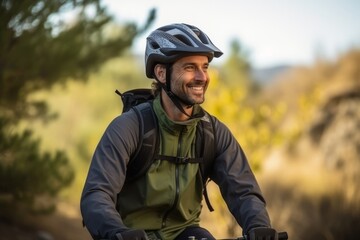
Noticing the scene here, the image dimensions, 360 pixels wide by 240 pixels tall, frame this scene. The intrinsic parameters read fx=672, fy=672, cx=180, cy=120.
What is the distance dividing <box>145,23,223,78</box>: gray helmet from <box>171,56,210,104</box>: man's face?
5cm

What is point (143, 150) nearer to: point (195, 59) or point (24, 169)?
point (195, 59)

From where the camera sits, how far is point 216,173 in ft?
12.6

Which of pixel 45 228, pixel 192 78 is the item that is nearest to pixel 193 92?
pixel 192 78

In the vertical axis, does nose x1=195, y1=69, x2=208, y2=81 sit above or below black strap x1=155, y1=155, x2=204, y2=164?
above

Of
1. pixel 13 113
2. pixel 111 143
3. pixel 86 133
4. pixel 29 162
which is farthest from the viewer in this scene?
pixel 86 133

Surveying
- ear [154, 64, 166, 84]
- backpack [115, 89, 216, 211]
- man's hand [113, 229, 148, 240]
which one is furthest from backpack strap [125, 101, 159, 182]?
man's hand [113, 229, 148, 240]

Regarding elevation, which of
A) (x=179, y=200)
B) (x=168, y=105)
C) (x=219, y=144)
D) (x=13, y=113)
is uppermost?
(x=13, y=113)

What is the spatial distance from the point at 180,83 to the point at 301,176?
10.3 meters

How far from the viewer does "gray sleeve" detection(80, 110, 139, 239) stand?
10.7 ft

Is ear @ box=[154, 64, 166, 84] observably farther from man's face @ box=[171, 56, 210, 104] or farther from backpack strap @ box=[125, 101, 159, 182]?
backpack strap @ box=[125, 101, 159, 182]

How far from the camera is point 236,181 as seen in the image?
3.78m

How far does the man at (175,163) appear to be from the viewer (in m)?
3.54

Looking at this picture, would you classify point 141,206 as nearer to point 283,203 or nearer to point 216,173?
point 216,173

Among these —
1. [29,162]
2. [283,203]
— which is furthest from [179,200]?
[283,203]
